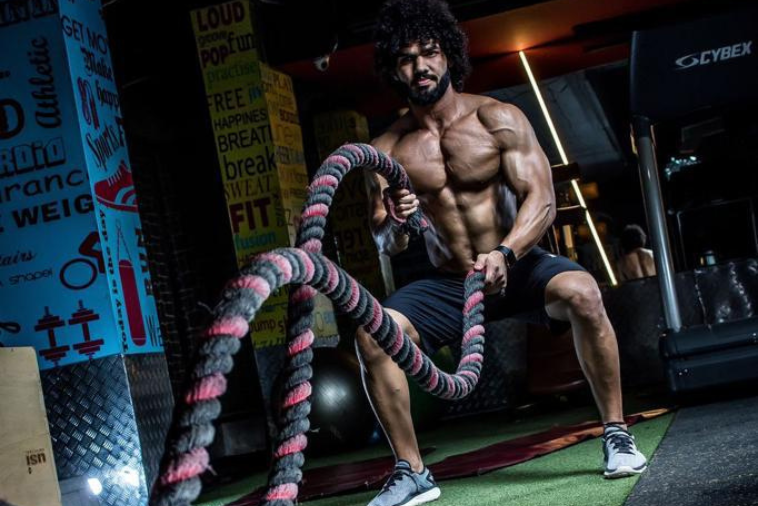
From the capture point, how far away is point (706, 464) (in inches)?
112

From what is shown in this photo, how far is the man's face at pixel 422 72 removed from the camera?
10.9ft

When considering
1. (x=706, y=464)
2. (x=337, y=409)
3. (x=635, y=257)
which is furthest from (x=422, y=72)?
(x=635, y=257)

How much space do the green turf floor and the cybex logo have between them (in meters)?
1.92

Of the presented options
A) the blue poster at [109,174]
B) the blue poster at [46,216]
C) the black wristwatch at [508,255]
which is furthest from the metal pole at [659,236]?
the blue poster at [46,216]

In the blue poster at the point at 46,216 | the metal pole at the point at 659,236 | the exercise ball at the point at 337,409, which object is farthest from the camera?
the exercise ball at the point at 337,409

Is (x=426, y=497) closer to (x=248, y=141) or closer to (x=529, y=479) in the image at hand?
(x=529, y=479)

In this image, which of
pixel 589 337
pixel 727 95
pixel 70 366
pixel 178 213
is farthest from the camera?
pixel 178 213

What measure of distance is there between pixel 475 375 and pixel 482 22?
485 cm

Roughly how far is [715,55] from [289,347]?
13.7 feet

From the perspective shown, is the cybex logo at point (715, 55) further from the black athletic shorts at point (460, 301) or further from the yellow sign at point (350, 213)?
the yellow sign at point (350, 213)

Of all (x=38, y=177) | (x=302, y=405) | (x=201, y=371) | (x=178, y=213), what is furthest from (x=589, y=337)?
(x=178, y=213)

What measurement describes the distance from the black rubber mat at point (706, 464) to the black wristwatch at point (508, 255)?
0.78m

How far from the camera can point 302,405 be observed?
5.13 feet

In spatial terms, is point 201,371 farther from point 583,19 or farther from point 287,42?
point 583,19
